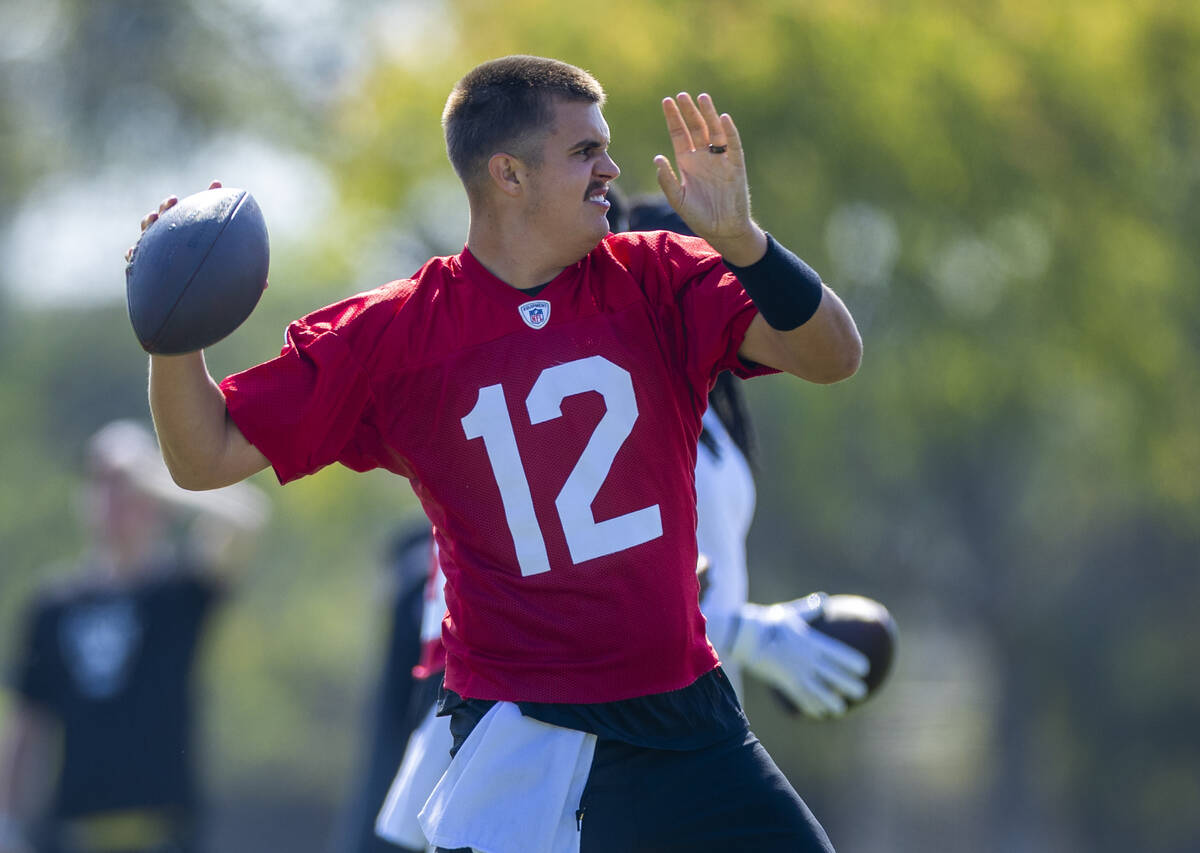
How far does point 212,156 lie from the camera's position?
1716cm

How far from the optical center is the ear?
8.93ft

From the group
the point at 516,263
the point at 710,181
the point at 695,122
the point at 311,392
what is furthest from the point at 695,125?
the point at 311,392

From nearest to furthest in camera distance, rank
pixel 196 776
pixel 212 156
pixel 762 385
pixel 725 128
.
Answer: pixel 725 128
pixel 196 776
pixel 762 385
pixel 212 156

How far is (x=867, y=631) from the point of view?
12.3 ft

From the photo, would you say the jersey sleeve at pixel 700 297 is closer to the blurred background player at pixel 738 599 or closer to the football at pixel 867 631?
the blurred background player at pixel 738 599

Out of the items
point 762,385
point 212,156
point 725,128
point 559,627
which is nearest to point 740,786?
point 559,627

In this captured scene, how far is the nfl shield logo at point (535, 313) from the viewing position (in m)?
2.69

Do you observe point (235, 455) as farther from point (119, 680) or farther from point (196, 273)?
point (119, 680)

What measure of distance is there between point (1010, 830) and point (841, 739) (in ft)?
4.11

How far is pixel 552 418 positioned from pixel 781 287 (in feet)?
1.54

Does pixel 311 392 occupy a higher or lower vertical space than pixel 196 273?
lower

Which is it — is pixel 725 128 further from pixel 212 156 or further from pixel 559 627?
pixel 212 156

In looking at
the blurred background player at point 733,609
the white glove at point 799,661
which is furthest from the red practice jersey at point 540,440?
the white glove at point 799,661

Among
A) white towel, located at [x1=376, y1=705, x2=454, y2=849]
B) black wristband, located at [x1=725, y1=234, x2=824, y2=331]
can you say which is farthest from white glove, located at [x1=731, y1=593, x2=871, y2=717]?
black wristband, located at [x1=725, y1=234, x2=824, y2=331]
